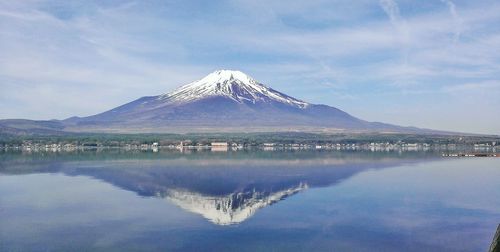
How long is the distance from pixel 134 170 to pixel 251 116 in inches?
3948

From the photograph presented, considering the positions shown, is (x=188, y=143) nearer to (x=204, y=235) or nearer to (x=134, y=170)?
(x=134, y=170)

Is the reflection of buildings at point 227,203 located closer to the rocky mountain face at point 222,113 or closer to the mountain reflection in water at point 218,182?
the mountain reflection in water at point 218,182

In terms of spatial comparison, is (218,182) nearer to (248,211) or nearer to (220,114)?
(248,211)

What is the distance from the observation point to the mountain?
121375mm

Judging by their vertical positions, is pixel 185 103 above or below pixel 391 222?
above

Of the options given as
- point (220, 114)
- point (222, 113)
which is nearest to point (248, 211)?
point (220, 114)

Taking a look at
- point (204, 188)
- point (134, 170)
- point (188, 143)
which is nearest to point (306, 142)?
point (188, 143)

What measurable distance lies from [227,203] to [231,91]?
13370 centimetres

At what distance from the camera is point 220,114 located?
444 feet

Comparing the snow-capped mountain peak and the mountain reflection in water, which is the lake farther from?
the snow-capped mountain peak

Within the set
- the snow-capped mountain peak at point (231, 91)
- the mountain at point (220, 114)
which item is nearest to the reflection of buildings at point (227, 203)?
the mountain at point (220, 114)

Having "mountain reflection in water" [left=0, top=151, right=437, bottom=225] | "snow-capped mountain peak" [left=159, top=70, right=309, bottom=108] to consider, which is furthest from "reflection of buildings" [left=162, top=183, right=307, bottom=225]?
"snow-capped mountain peak" [left=159, top=70, right=309, bottom=108]

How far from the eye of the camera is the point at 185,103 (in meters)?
144

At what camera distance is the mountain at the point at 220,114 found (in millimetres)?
121375
